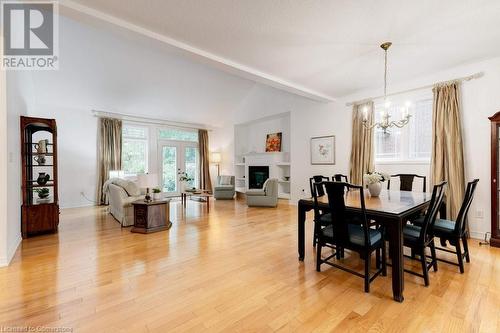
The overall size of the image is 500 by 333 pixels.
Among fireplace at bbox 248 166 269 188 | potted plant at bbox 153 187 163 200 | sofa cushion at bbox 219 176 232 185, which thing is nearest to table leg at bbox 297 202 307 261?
potted plant at bbox 153 187 163 200

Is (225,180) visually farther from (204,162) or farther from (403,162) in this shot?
(403,162)

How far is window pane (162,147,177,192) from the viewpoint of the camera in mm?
8031

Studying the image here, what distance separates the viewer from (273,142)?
24.8 feet

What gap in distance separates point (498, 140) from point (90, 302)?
5.10m

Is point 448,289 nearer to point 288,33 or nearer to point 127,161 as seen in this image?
point 288,33

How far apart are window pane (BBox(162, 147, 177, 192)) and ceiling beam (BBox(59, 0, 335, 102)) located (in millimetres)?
5201

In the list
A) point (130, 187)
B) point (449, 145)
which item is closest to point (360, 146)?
point (449, 145)

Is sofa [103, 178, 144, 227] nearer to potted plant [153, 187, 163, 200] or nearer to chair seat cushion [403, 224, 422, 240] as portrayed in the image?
potted plant [153, 187, 163, 200]

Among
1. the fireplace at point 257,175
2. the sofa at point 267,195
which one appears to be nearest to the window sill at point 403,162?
the sofa at point 267,195

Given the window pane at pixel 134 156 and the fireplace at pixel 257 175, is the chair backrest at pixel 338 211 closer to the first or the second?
the fireplace at pixel 257 175

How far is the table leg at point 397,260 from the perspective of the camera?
6.21ft

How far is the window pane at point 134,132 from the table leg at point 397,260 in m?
7.52

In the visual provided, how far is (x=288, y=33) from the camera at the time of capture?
2756 mm

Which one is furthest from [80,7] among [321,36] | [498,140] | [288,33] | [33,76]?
[498,140]
